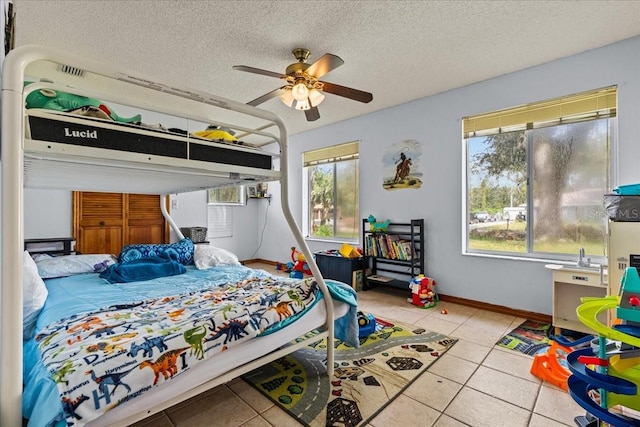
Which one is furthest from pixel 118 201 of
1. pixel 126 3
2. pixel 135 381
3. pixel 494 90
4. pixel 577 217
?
pixel 577 217

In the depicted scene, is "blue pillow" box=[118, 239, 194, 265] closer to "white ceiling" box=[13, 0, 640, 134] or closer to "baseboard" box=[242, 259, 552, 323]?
"white ceiling" box=[13, 0, 640, 134]

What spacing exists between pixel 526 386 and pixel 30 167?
10.0 ft

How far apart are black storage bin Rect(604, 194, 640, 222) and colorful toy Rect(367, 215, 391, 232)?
7.48 ft

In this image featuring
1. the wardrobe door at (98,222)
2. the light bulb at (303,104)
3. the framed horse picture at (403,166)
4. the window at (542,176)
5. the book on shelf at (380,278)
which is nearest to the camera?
the light bulb at (303,104)

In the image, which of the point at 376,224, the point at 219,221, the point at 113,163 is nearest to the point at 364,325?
the point at 376,224

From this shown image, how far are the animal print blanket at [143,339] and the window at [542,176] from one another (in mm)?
2488

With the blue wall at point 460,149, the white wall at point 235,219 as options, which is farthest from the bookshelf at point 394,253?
the white wall at point 235,219

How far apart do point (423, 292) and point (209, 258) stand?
2399mm

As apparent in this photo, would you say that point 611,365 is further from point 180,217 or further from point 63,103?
point 180,217

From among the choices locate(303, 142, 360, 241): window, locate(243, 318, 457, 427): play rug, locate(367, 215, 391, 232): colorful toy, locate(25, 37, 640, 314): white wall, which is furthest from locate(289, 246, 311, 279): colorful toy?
locate(243, 318, 457, 427): play rug

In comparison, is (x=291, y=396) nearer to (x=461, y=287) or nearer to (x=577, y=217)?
(x=461, y=287)

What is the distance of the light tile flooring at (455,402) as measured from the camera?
1.50 meters

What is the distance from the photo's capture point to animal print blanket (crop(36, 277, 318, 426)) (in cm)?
98

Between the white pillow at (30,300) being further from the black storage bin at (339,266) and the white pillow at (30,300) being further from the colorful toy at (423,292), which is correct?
the colorful toy at (423,292)
